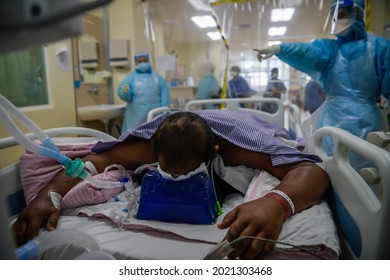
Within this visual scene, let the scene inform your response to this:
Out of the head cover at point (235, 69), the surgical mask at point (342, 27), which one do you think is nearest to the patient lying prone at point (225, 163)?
the surgical mask at point (342, 27)

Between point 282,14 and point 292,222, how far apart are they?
Answer: 1938mm

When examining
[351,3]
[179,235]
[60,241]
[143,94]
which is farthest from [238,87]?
[60,241]

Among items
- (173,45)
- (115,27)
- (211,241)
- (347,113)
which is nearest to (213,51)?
(173,45)

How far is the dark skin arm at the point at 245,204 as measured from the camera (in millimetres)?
566

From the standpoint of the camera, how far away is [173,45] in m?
3.11

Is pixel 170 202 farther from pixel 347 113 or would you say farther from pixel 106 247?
pixel 347 113

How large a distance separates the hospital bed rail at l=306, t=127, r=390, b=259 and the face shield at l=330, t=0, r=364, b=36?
0.71m

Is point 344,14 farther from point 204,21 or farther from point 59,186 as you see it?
point 204,21

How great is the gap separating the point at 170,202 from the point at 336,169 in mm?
446

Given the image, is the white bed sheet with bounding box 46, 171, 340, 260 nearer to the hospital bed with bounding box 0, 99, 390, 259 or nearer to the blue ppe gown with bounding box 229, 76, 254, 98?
the hospital bed with bounding box 0, 99, 390, 259

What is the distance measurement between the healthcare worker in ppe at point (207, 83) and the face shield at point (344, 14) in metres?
1.52

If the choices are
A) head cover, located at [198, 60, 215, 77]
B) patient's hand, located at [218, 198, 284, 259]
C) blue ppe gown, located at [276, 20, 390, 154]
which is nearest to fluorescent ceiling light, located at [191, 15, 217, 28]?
head cover, located at [198, 60, 215, 77]

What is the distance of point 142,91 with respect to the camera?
8.11ft
